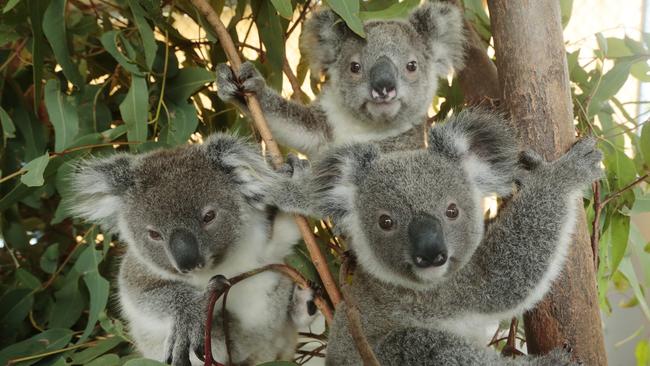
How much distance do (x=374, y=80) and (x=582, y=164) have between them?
936mm

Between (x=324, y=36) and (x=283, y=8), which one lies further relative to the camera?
(x=324, y=36)

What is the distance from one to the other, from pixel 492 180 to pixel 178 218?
0.97 meters

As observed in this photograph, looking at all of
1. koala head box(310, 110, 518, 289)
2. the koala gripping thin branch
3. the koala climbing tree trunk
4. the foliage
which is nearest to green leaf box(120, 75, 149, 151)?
the foliage

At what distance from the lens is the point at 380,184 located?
2.02 metres

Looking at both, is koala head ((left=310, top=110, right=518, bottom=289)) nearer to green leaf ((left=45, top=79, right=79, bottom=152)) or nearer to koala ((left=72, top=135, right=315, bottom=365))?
koala ((left=72, top=135, right=315, bottom=365))

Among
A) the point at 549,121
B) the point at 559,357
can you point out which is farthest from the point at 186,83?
the point at 559,357

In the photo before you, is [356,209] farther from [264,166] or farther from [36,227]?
[36,227]

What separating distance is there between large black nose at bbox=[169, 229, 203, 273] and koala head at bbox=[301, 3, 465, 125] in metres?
1.00

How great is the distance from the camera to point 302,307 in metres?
2.41

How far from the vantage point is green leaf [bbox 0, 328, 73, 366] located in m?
2.69

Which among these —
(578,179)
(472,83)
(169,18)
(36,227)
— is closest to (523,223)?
(578,179)

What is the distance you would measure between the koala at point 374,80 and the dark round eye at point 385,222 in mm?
764

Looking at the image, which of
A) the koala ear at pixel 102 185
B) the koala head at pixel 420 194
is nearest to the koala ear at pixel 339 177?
the koala head at pixel 420 194

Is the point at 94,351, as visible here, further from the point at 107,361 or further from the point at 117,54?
Answer: the point at 117,54
